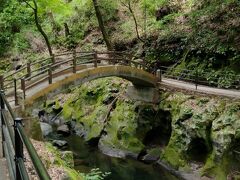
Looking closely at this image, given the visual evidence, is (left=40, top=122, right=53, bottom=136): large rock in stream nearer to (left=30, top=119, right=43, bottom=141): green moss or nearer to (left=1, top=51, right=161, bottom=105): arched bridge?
(left=1, top=51, right=161, bottom=105): arched bridge

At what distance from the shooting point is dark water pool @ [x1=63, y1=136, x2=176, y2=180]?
1916 centimetres

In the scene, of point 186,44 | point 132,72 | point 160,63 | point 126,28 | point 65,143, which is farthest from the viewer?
point 126,28

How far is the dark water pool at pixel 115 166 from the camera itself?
754 inches

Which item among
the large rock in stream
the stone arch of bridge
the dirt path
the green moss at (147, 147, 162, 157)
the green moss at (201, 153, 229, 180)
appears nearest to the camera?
the stone arch of bridge

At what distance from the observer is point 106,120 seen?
24703mm

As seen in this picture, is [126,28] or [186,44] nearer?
[186,44]

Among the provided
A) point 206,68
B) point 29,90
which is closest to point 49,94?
point 29,90

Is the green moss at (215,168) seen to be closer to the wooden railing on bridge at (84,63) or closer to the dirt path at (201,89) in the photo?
the dirt path at (201,89)

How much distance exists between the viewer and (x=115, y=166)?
20.6 meters

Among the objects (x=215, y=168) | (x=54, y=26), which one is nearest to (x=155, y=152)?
(x=215, y=168)

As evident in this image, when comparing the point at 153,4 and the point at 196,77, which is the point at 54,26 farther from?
the point at 196,77

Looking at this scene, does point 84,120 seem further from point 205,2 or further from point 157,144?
point 205,2

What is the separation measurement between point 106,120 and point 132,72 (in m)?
4.46

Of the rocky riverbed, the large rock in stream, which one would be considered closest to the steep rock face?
the rocky riverbed
